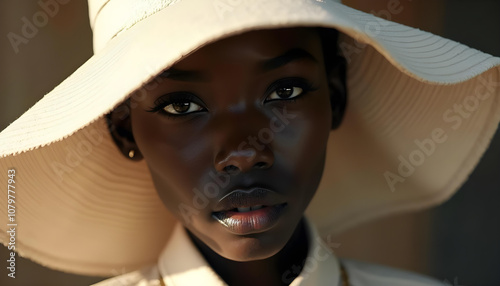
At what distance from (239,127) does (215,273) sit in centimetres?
25

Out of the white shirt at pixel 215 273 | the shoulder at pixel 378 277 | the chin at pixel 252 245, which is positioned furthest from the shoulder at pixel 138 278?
the shoulder at pixel 378 277

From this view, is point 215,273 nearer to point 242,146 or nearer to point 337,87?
point 242,146

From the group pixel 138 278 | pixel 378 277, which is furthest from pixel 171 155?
pixel 378 277

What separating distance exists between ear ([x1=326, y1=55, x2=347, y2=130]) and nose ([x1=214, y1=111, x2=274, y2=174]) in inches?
8.8

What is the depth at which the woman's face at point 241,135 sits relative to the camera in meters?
0.84

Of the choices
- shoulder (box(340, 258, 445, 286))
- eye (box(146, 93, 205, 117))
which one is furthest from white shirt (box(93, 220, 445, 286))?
eye (box(146, 93, 205, 117))

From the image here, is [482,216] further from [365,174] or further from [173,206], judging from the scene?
[173,206]

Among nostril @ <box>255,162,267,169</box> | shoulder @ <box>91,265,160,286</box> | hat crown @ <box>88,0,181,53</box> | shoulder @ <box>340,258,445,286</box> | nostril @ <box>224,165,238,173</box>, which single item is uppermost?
hat crown @ <box>88,0,181,53</box>

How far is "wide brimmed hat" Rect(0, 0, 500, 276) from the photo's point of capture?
83 centimetres

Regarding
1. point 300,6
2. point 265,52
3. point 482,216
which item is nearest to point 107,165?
point 265,52

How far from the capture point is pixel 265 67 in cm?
85

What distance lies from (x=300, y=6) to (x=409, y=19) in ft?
3.57

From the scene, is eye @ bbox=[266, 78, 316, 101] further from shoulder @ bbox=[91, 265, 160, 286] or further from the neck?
shoulder @ bbox=[91, 265, 160, 286]

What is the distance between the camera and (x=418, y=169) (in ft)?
3.98
